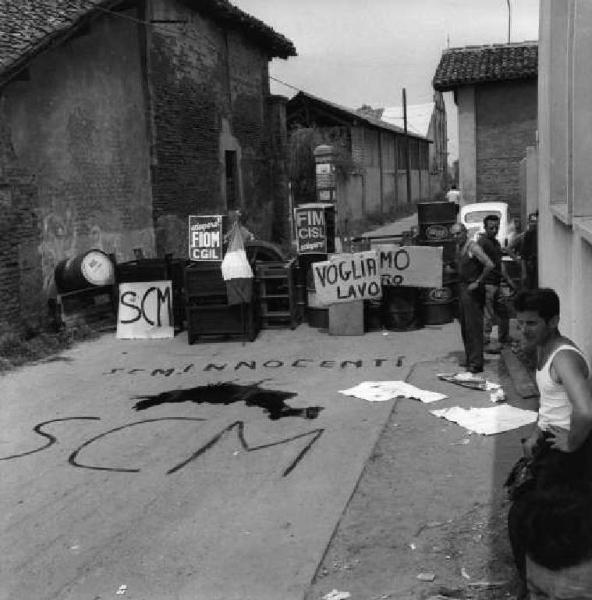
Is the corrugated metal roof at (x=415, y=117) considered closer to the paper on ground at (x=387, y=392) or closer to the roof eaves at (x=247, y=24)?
the roof eaves at (x=247, y=24)

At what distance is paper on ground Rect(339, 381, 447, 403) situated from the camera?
28.2ft

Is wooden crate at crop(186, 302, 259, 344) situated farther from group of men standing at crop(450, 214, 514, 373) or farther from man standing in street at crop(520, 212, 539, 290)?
man standing in street at crop(520, 212, 539, 290)

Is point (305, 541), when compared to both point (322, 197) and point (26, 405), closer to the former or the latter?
point (26, 405)

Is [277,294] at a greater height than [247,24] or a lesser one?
lesser

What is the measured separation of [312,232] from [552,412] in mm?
9908

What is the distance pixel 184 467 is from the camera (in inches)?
268

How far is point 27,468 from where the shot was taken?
7.00 m

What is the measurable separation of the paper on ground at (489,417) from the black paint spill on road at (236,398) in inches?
53.7

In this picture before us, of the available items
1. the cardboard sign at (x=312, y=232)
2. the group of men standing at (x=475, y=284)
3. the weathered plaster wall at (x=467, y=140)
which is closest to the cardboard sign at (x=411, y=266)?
the cardboard sign at (x=312, y=232)

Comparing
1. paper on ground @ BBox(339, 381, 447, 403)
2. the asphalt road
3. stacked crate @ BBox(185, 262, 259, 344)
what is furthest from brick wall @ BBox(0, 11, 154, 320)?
paper on ground @ BBox(339, 381, 447, 403)

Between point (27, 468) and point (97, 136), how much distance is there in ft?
30.3

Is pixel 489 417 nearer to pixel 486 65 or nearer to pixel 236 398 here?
pixel 236 398

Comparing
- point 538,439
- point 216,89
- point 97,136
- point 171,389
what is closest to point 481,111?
Answer: point 216,89

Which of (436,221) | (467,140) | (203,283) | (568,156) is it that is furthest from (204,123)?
(568,156)
